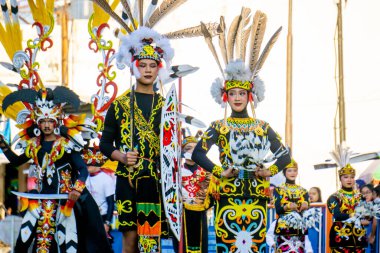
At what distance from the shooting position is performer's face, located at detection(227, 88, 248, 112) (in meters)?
11.8

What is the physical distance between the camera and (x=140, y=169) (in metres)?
11.0

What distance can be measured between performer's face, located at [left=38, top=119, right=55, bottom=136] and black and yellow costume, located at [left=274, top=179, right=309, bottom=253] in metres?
3.57

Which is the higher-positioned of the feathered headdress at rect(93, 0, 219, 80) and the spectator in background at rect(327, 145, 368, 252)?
the feathered headdress at rect(93, 0, 219, 80)

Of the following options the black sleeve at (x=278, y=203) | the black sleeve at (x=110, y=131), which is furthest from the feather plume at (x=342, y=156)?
the black sleeve at (x=110, y=131)

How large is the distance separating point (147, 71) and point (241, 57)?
1175 millimetres

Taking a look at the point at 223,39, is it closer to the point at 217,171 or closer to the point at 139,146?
the point at 217,171

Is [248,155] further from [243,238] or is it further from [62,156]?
[62,156]

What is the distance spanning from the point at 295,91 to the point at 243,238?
14.9 m

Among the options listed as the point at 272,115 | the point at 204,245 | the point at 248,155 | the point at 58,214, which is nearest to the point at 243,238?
the point at 248,155

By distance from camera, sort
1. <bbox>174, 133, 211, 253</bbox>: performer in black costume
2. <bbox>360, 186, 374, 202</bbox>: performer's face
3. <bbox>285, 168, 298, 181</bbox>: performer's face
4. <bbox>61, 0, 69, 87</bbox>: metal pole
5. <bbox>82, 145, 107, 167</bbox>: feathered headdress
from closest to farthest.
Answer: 1. <bbox>174, 133, 211, 253</bbox>: performer in black costume
2. <bbox>82, 145, 107, 167</bbox>: feathered headdress
3. <bbox>285, 168, 298, 181</bbox>: performer's face
4. <bbox>360, 186, 374, 202</bbox>: performer's face
5. <bbox>61, 0, 69, 87</bbox>: metal pole

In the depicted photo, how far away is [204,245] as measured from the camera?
1442cm

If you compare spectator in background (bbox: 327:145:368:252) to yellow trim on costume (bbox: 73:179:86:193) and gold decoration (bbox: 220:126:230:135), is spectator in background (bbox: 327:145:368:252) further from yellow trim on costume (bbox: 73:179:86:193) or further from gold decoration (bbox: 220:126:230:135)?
yellow trim on costume (bbox: 73:179:86:193)

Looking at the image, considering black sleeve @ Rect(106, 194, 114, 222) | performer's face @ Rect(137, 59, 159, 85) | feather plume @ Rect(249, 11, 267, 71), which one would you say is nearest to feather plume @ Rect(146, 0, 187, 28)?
performer's face @ Rect(137, 59, 159, 85)

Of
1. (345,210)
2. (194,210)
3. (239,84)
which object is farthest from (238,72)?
(345,210)
